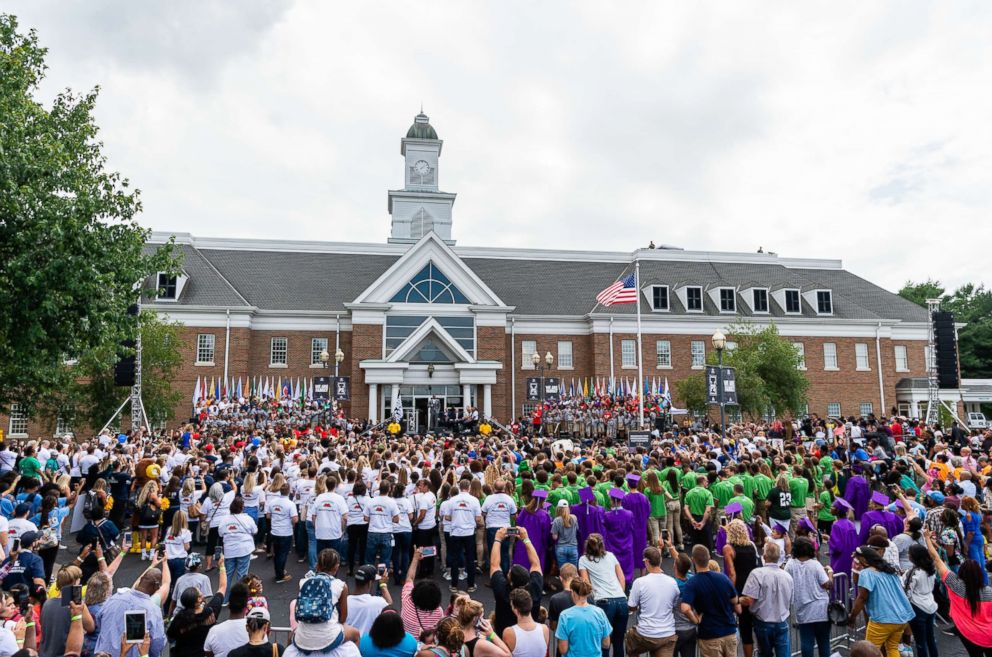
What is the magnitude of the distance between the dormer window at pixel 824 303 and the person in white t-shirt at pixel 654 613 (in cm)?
4130

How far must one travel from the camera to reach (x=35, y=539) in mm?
7727

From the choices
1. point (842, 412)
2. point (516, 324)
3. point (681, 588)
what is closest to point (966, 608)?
point (681, 588)

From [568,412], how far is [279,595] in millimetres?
22564

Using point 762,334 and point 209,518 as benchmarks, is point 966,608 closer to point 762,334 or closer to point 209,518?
point 209,518

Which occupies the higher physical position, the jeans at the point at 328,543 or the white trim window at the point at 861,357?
the white trim window at the point at 861,357

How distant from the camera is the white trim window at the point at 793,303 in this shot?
142ft

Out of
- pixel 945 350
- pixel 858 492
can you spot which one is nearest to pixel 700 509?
pixel 858 492

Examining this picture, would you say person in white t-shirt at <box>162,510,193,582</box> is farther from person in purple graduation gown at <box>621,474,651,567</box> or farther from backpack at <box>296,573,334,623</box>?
person in purple graduation gown at <box>621,474,651,567</box>

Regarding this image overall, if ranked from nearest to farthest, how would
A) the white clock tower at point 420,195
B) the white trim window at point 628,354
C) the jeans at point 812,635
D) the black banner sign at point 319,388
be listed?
the jeans at point 812,635 → the black banner sign at point 319,388 → the white trim window at point 628,354 → the white clock tower at point 420,195

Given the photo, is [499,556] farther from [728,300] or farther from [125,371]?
[728,300]

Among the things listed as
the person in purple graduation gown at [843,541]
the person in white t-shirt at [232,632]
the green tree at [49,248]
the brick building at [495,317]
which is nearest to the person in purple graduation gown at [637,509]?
the person in purple graduation gown at [843,541]

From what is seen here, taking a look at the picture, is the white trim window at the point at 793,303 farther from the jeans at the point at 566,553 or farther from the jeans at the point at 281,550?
the jeans at the point at 281,550

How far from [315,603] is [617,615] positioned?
426cm

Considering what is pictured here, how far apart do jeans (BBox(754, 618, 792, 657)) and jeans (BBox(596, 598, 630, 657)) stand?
58.4 inches
